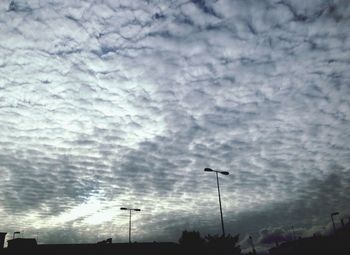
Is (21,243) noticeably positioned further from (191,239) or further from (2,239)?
(191,239)

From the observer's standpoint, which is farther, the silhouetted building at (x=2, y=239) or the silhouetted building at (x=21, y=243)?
the silhouetted building at (x=21, y=243)

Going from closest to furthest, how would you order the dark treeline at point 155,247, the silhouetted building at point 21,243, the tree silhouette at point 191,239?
the dark treeline at point 155,247, the silhouetted building at point 21,243, the tree silhouette at point 191,239

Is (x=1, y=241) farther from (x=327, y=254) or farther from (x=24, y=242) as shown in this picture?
(x=327, y=254)

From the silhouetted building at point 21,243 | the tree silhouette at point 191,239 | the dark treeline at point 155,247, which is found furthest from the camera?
the tree silhouette at point 191,239

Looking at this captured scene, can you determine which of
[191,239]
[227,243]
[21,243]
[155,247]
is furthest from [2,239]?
[227,243]

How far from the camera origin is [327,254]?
66.2 metres

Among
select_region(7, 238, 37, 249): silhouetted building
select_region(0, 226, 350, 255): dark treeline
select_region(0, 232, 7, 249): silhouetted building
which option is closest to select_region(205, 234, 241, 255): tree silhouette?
select_region(0, 226, 350, 255): dark treeline

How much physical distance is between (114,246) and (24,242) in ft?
57.7

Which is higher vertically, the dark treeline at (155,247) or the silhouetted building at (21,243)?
the silhouetted building at (21,243)

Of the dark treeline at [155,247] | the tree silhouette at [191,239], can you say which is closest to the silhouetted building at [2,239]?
the dark treeline at [155,247]

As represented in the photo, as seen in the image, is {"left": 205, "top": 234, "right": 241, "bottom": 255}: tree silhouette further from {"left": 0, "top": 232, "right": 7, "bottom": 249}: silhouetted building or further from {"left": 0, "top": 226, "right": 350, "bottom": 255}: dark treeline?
{"left": 0, "top": 232, "right": 7, "bottom": 249}: silhouetted building

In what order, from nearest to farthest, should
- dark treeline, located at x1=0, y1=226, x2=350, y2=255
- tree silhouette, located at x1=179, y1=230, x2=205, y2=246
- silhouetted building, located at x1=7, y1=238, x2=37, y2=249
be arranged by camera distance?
1. dark treeline, located at x1=0, y1=226, x2=350, y2=255
2. silhouetted building, located at x1=7, y1=238, x2=37, y2=249
3. tree silhouette, located at x1=179, y1=230, x2=205, y2=246

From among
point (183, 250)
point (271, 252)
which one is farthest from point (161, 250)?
point (271, 252)

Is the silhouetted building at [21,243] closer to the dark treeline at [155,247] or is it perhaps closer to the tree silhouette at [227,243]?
the dark treeline at [155,247]
